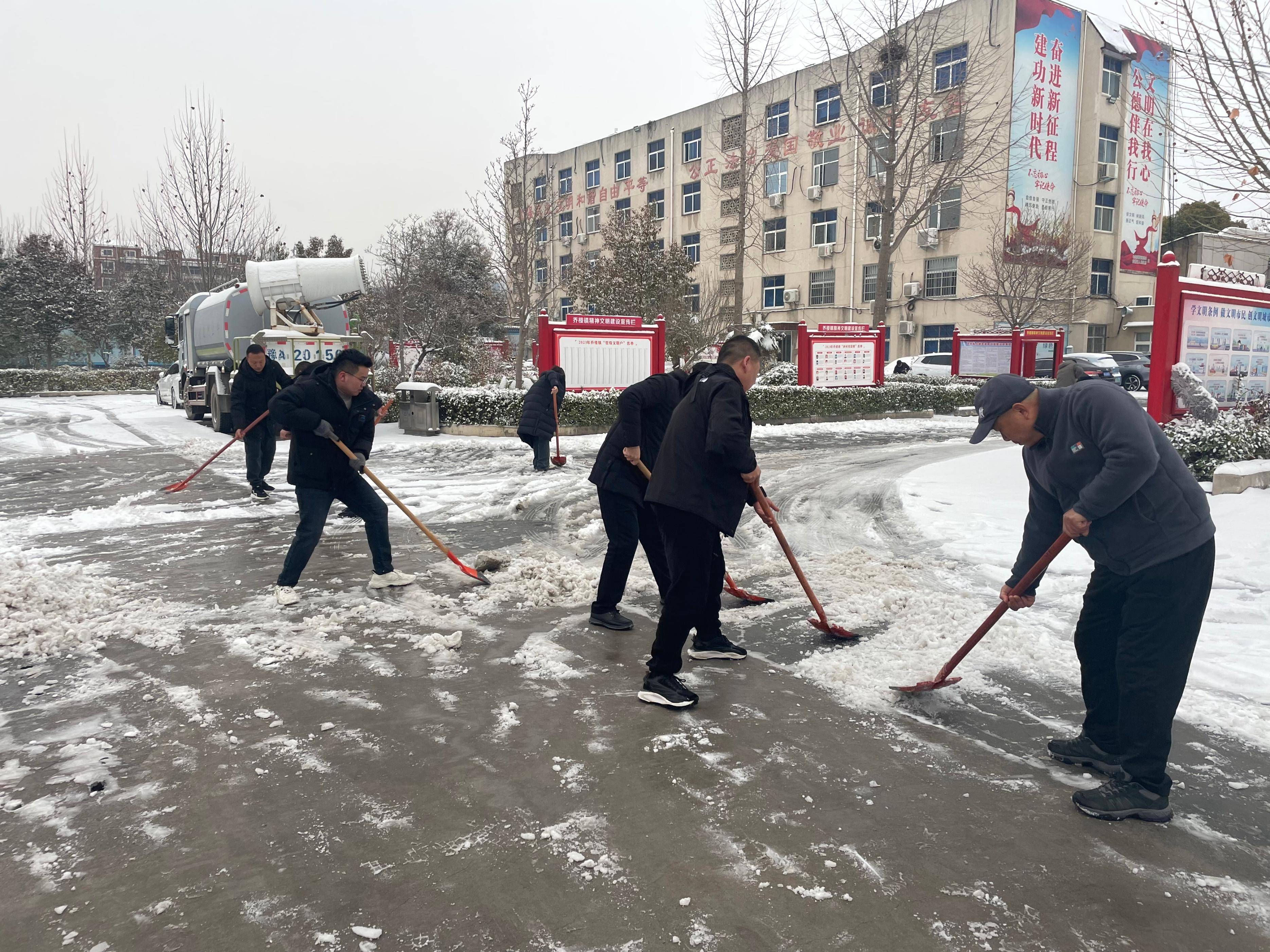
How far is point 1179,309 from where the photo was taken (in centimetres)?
990

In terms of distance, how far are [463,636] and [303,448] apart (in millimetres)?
1937

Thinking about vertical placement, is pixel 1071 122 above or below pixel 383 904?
above

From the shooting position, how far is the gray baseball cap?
315cm

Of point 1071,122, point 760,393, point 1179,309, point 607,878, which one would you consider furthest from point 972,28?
point 607,878

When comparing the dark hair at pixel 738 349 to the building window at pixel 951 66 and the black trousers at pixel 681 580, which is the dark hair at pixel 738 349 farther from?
the building window at pixel 951 66

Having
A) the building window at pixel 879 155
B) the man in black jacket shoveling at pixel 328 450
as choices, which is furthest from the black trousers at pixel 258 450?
the building window at pixel 879 155

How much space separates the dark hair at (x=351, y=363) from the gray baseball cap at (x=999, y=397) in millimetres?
4271

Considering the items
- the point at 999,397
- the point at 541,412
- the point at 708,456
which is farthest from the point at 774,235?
the point at 999,397

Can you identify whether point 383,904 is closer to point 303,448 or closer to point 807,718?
point 807,718

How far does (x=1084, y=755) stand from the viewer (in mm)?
3496

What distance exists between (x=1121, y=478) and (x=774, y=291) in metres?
41.8

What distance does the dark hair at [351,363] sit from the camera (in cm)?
608

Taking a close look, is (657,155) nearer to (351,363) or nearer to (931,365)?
(931,365)

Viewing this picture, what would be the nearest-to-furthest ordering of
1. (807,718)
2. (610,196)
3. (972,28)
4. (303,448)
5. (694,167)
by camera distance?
1. (807,718)
2. (303,448)
3. (972,28)
4. (694,167)
5. (610,196)
